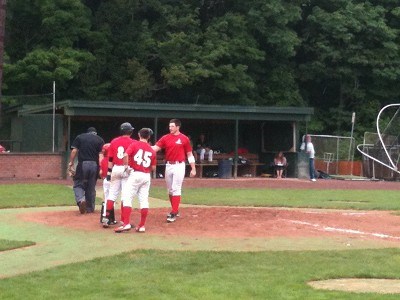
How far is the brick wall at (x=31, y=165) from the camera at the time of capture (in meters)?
33.0

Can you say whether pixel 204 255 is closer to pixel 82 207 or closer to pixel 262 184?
pixel 82 207

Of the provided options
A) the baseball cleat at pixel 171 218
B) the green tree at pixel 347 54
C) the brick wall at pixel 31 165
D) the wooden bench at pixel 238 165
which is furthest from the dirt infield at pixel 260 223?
the green tree at pixel 347 54

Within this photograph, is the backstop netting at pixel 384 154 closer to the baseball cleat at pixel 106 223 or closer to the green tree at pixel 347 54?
the green tree at pixel 347 54

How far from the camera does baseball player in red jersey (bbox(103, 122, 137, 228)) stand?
47.7 ft

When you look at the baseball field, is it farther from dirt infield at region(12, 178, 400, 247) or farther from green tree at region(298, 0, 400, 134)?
green tree at region(298, 0, 400, 134)

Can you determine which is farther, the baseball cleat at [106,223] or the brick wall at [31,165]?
the brick wall at [31,165]

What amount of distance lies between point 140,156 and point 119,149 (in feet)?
3.19

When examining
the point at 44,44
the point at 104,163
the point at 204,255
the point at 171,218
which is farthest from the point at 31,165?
the point at 204,255

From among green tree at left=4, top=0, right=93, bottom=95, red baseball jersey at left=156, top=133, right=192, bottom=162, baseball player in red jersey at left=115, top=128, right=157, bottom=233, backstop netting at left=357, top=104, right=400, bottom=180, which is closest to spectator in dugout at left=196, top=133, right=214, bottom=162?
backstop netting at left=357, top=104, right=400, bottom=180

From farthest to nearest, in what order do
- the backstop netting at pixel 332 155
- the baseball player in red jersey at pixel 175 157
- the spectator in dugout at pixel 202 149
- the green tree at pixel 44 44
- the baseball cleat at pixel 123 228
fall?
the green tree at pixel 44 44
the backstop netting at pixel 332 155
the spectator in dugout at pixel 202 149
the baseball player in red jersey at pixel 175 157
the baseball cleat at pixel 123 228

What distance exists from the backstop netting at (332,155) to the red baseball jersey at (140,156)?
28.8 metres

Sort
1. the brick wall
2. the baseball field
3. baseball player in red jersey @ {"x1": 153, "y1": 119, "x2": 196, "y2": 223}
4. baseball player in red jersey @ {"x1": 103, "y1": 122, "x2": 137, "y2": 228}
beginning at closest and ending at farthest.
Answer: the baseball field < baseball player in red jersey @ {"x1": 103, "y1": 122, "x2": 137, "y2": 228} < baseball player in red jersey @ {"x1": 153, "y1": 119, "x2": 196, "y2": 223} < the brick wall

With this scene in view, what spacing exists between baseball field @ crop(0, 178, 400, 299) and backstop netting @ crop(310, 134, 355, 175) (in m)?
22.3

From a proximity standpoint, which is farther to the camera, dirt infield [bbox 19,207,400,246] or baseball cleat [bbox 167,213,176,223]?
baseball cleat [bbox 167,213,176,223]
